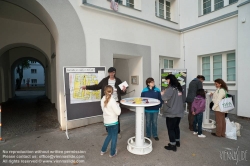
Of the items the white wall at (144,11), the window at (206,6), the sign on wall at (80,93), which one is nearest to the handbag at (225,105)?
the sign on wall at (80,93)

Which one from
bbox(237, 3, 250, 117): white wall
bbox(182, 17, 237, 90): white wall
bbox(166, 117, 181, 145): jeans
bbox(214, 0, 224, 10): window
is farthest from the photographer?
bbox(214, 0, 224, 10): window

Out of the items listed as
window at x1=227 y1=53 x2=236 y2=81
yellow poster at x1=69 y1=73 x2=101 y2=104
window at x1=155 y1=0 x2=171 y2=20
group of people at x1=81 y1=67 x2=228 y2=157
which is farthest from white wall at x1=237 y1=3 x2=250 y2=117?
yellow poster at x1=69 y1=73 x2=101 y2=104

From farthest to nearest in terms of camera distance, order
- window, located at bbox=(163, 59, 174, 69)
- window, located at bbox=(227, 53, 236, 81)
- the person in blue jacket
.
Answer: window, located at bbox=(163, 59, 174, 69)
window, located at bbox=(227, 53, 236, 81)
the person in blue jacket

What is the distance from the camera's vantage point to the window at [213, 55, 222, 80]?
Answer: 22.0ft

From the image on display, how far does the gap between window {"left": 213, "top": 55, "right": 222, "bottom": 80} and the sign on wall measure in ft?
18.4

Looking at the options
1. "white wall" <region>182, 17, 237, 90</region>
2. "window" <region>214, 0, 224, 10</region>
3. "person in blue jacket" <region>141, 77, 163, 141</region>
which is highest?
"window" <region>214, 0, 224, 10</region>

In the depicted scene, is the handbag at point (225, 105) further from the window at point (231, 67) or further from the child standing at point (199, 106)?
the window at point (231, 67)

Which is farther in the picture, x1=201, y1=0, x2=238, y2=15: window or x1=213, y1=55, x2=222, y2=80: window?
x1=213, y1=55, x2=222, y2=80: window

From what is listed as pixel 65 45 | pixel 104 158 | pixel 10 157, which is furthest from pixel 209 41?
pixel 10 157

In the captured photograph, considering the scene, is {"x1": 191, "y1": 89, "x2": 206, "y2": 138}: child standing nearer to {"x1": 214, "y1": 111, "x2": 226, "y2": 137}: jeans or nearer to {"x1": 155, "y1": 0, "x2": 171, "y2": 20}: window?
{"x1": 214, "y1": 111, "x2": 226, "y2": 137}: jeans

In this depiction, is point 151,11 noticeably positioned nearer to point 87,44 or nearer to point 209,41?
point 209,41

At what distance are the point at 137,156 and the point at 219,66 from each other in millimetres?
6153

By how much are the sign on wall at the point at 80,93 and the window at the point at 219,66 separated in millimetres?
5553

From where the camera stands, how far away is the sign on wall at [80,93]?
13.3ft
